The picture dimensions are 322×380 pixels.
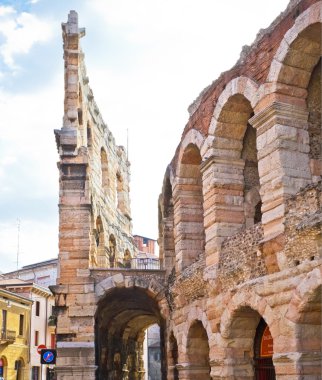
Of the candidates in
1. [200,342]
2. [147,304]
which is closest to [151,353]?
[147,304]

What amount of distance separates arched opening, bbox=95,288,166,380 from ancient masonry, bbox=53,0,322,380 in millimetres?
186

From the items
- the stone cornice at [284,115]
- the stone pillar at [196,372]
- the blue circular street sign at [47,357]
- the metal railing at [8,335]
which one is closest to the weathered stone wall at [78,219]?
the blue circular street sign at [47,357]

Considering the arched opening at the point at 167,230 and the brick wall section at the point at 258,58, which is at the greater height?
the brick wall section at the point at 258,58

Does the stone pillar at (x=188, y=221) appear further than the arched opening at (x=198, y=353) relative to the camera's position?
Yes

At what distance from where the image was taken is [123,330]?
81.9ft

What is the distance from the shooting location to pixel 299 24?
30.1 ft

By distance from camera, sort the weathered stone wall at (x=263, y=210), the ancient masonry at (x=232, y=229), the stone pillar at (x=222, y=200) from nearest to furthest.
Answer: the weathered stone wall at (x=263, y=210), the ancient masonry at (x=232, y=229), the stone pillar at (x=222, y=200)

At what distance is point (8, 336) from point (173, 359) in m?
19.8

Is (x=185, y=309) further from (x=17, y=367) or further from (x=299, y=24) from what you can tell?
(x=17, y=367)

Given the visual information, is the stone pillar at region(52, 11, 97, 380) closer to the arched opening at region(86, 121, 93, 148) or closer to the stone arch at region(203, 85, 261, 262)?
the arched opening at region(86, 121, 93, 148)

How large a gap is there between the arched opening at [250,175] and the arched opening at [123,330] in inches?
220

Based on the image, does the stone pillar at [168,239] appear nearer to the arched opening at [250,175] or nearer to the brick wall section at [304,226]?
the arched opening at [250,175]

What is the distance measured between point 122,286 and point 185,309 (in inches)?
119

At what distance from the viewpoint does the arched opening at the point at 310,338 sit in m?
8.33
